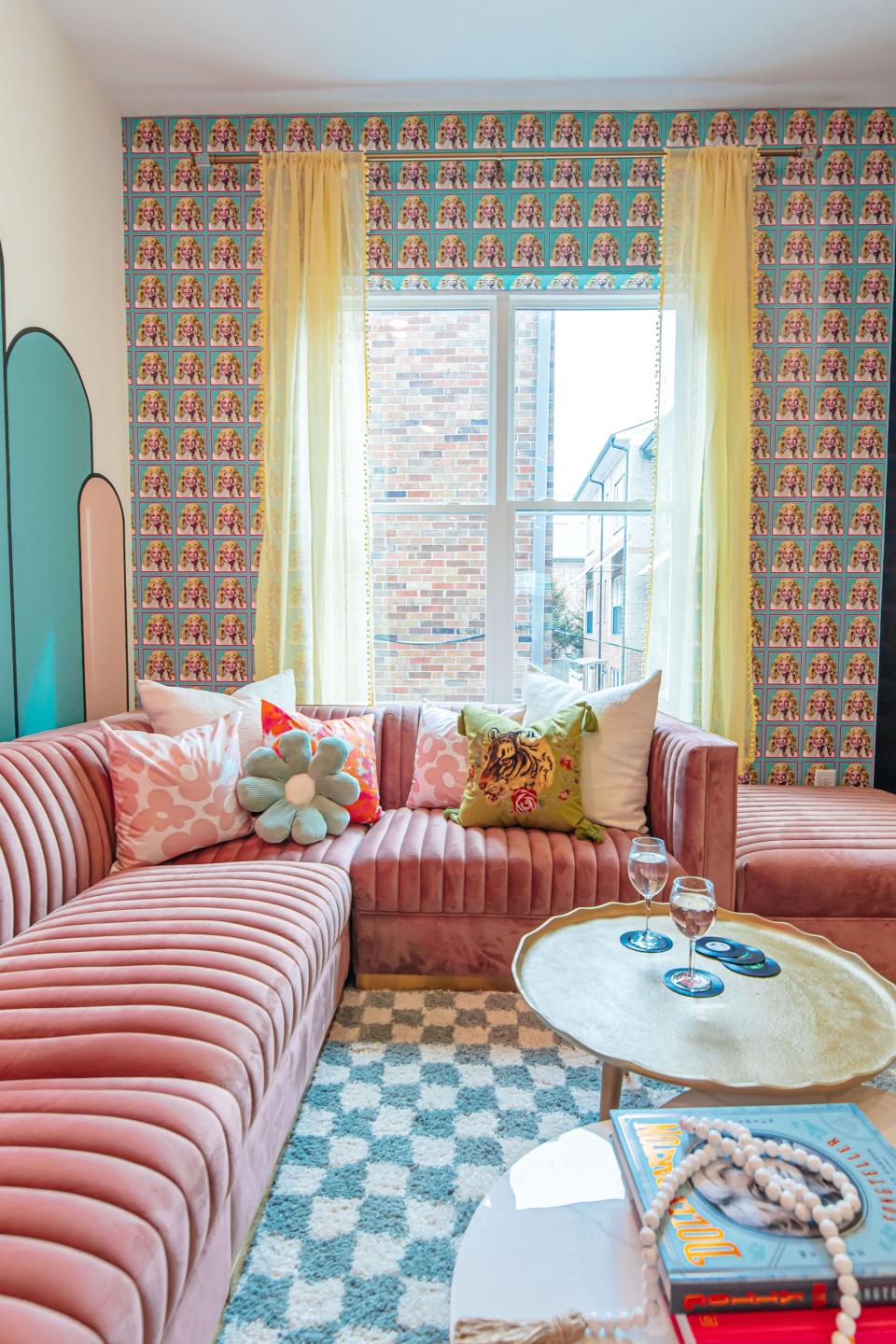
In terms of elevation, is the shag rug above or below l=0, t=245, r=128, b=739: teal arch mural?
below

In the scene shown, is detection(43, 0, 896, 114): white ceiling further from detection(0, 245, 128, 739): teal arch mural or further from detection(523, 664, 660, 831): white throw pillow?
detection(523, 664, 660, 831): white throw pillow

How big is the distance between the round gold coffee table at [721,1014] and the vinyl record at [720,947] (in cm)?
4

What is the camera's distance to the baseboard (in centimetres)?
219

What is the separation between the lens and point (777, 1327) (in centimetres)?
74

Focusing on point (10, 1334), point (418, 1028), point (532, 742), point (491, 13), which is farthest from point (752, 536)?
point (10, 1334)

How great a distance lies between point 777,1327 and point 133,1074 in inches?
34.4

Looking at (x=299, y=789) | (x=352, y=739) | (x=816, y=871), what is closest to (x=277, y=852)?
(x=299, y=789)

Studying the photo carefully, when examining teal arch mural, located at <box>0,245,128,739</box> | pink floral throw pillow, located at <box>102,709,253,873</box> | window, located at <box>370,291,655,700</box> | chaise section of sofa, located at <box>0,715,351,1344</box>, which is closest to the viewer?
chaise section of sofa, located at <box>0,715,351,1344</box>

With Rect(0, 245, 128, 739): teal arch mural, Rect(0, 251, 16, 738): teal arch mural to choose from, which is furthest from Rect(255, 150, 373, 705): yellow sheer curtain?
Rect(0, 251, 16, 738): teal arch mural

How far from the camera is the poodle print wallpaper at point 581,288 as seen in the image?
9.66 ft

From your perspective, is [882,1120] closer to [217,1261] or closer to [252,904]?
[217,1261]

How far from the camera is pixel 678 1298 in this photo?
76cm

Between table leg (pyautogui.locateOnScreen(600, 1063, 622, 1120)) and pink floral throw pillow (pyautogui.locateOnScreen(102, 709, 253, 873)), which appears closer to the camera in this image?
table leg (pyautogui.locateOnScreen(600, 1063, 622, 1120))

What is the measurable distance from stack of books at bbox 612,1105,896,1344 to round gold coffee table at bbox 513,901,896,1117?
0.36 feet
